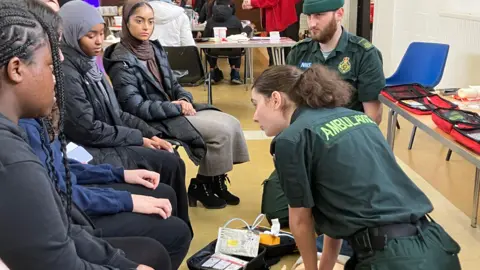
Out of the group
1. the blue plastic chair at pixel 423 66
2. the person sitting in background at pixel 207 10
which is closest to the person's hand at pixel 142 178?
the blue plastic chair at pixel 423 66

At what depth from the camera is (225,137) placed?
304 centimetres

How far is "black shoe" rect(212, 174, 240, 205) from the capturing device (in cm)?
326

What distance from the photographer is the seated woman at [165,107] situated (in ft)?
9.78

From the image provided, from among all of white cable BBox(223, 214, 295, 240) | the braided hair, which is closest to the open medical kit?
white cable BBox(223, 214, 295, 240)

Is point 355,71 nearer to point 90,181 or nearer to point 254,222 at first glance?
point 254,222

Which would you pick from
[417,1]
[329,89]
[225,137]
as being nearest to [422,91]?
[225,137]

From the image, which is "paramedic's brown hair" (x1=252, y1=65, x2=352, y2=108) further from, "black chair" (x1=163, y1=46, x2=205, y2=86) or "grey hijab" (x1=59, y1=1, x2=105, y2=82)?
"black chair" (x1=163, y1=46, x2=205, y2=86)

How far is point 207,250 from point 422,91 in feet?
4.94

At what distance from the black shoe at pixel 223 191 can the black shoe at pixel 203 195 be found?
3cm

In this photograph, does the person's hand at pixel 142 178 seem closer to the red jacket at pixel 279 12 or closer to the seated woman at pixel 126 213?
the seated woman at pixel 126 213

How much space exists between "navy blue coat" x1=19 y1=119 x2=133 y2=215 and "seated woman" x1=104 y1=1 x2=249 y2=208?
2.64 ft

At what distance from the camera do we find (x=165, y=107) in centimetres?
302

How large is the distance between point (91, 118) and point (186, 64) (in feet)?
8.06

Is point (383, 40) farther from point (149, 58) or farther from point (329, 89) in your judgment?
point (329, 89)
